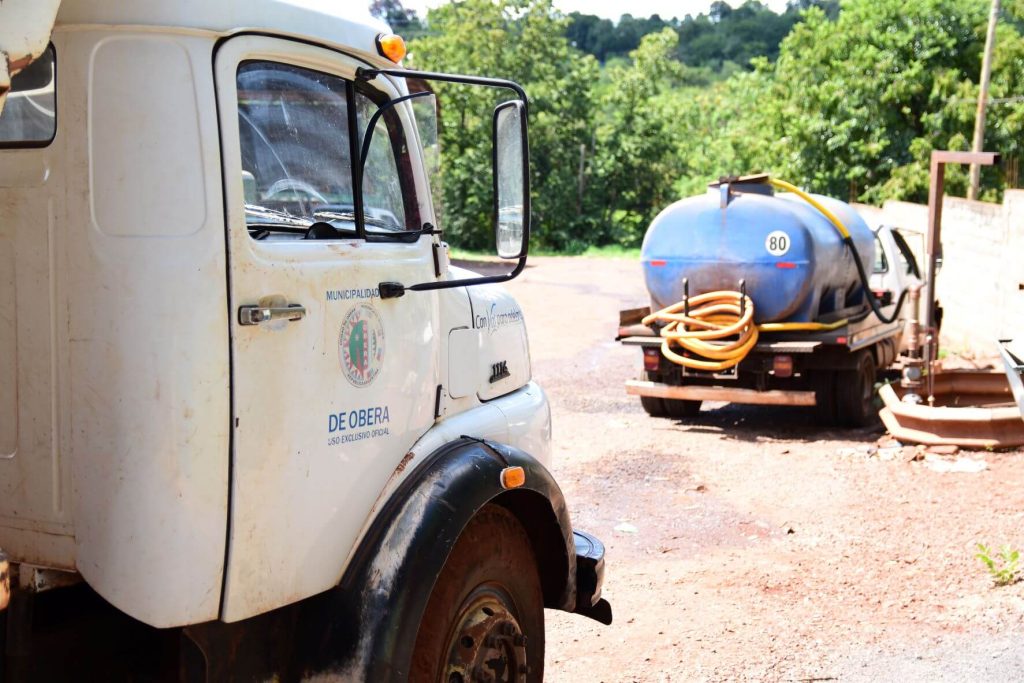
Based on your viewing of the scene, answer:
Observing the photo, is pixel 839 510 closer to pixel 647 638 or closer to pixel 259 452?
pixel 647 638

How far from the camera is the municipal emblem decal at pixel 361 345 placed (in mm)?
2998

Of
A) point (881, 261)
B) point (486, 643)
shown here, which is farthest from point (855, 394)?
point (486, 643)

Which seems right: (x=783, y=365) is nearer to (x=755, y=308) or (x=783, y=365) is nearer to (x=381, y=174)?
(x=755, y=308)

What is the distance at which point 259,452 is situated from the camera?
2734 millimetres

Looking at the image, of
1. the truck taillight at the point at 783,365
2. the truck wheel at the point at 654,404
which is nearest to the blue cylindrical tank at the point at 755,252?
the truck taillight at the point at 783,365

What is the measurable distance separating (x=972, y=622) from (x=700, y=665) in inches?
57.3

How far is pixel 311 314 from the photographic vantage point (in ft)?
9.43

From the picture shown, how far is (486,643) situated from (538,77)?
3505 cm

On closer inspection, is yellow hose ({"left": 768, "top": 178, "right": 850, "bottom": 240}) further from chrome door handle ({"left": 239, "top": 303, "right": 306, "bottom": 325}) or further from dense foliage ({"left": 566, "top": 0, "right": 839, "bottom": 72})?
dense foliage ({"left": 566, "top": 0, "right": 839, "bottom": 72})

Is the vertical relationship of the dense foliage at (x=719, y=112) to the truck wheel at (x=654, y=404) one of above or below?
above

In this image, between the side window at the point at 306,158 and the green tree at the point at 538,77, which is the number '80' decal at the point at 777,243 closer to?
the side window at the point at 306,158

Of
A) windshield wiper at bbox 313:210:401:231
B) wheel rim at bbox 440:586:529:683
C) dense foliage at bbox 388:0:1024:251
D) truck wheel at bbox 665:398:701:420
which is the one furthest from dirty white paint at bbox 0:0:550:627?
dense foliage at bbox 388:0:1024:251

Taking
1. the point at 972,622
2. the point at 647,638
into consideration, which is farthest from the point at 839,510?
the point at 647,638

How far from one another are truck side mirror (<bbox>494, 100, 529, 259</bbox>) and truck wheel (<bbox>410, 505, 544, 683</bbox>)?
834 millimetres
